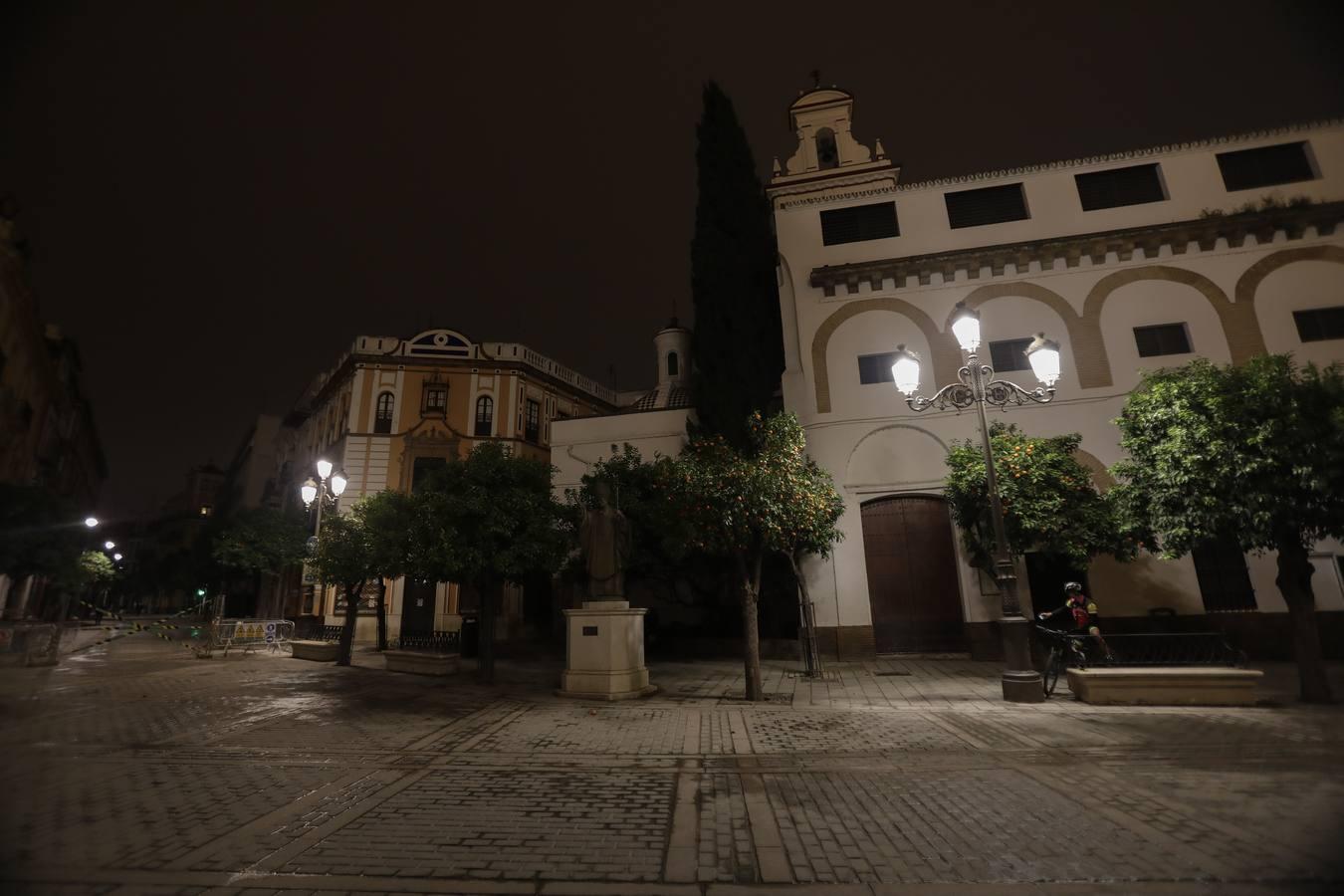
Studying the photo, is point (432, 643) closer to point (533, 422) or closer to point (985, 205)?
point (533, 422)

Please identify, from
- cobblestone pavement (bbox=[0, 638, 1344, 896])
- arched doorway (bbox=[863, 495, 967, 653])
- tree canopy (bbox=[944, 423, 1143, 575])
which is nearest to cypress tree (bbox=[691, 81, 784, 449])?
arched doorway (bbox=[863, 495, 967, 653])

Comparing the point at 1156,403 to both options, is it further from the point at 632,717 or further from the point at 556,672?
the point at 556,672

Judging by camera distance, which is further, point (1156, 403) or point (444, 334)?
point (444, 334)

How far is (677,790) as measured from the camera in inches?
203

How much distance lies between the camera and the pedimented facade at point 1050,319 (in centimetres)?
1476

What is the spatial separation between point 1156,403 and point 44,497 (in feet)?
98.7

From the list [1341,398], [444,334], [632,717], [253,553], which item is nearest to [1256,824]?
[632,717]

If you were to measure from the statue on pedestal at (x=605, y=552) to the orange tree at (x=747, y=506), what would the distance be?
1348mm

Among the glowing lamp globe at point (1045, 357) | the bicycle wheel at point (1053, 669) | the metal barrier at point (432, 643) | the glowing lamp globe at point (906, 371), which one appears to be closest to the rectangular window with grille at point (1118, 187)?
the glowing lamp globe at point (1045, 357)

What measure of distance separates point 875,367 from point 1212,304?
8.94 metres

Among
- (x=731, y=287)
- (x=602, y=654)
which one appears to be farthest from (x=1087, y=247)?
(x=602, y=654)

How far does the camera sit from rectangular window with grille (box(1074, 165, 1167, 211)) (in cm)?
1677

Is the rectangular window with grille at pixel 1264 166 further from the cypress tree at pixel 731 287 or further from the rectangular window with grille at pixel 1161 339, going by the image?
the cypress tree at pixel 731 287

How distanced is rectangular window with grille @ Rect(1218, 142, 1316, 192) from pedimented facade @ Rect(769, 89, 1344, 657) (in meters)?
0.04
